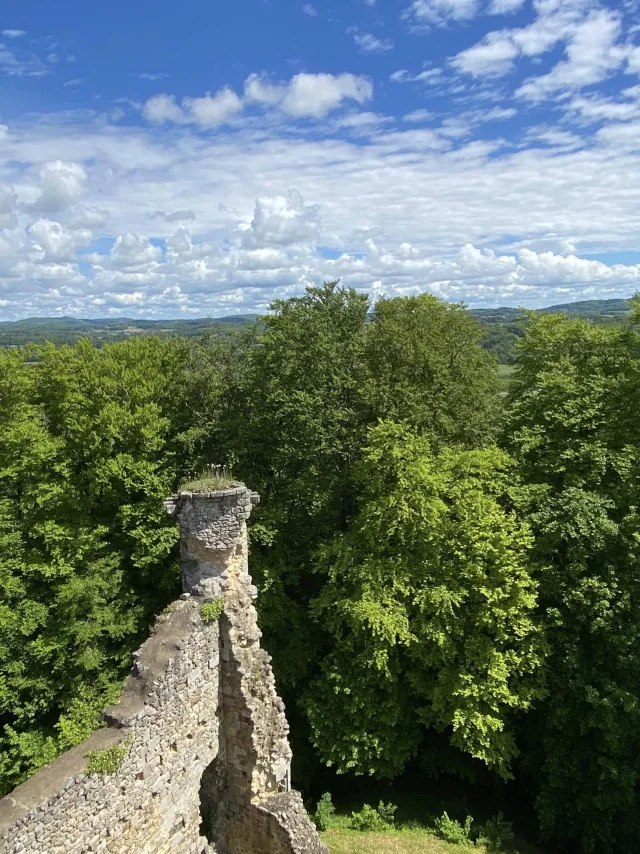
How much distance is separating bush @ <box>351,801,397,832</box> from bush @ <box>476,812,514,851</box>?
2.12 m

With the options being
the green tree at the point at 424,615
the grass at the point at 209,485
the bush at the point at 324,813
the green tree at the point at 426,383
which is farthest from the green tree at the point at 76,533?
the grass at the point at 209,485

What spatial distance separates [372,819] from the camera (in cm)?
1379

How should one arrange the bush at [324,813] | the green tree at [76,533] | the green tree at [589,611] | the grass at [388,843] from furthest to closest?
the green tree at [76,533]
the bush at [324,813]
the green tree at [589,611]
the grass at [388,843]

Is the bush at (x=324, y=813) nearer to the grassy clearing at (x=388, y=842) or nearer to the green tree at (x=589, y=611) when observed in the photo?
the grassy clearing at (x=388, y=842)

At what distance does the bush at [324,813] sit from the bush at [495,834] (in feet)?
11.6

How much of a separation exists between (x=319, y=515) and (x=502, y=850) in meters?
9.16

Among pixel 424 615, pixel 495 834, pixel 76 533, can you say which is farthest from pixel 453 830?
pixel 76 533

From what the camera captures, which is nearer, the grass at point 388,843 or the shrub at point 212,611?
the shrub at point 212,611

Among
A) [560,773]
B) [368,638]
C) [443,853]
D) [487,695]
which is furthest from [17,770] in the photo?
[560,773]

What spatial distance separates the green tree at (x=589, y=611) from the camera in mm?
13391

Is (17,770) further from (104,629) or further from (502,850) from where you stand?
(502,850)

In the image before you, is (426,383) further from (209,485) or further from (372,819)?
(372,819)

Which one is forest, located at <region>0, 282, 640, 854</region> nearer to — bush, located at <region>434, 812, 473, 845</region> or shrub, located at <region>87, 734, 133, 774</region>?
bush, located at <region>434, 812, 473, 845</region>

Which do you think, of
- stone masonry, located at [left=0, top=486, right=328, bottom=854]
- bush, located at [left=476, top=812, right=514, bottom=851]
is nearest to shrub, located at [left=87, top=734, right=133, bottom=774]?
stone masonry, located at [left=0, top=486, right=328, bottom=854]
